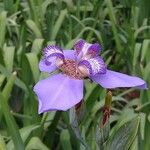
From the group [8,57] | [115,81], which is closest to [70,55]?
[115,81]

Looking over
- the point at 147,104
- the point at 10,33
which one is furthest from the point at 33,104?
the point at 10,33

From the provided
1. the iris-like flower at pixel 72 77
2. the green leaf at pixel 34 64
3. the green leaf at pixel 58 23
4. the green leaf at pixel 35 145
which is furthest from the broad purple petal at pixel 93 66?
the green leaf at pixel 58 23

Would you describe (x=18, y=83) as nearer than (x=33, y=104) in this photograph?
No

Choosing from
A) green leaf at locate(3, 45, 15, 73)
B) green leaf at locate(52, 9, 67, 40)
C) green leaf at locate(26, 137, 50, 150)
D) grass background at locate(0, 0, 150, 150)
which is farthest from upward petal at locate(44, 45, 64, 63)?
green leaf at locate(52, 9, 67, 40)

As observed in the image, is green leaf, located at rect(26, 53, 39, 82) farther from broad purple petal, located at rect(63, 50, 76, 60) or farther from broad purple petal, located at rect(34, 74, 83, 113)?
broad purple petal, located at rect(34, 74, 83, 113)

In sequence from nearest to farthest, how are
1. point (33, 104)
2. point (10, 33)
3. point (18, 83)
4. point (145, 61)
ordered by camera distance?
1. point (33, 104)
2. point (18, 83)
3. point (145, 61)
4. point (10, 33)

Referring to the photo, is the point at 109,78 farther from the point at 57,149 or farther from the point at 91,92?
the point at 57,149

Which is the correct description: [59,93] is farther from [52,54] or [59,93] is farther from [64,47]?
[64,47]
